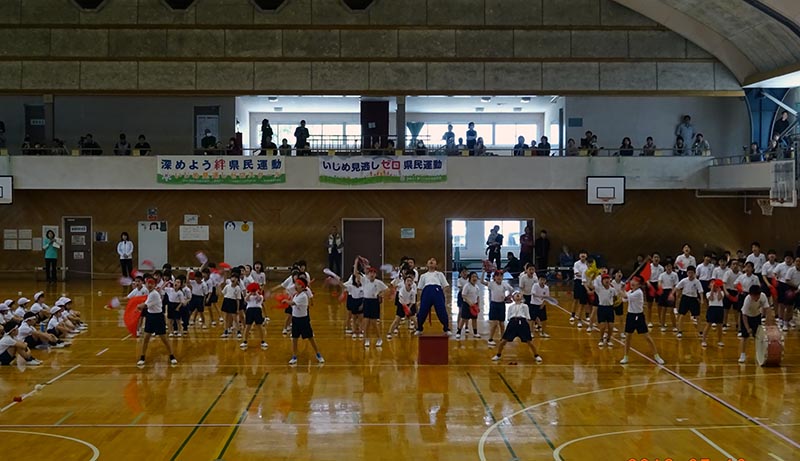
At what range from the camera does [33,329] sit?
17219 mm

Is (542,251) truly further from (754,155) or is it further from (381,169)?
(754,155)

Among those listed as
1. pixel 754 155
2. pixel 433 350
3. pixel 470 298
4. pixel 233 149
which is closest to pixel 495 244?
pixel 754 155

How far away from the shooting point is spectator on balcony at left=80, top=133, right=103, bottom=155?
30.3 meters

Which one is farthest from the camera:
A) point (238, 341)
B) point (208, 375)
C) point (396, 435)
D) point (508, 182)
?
point (508, 182)

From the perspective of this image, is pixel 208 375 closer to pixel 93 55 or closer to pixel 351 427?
pixel 351 427

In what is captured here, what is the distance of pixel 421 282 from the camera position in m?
18.5

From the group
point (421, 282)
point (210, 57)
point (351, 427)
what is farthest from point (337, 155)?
point (351, 427)

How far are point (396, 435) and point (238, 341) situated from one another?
8.02m

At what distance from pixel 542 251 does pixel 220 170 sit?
1286cm

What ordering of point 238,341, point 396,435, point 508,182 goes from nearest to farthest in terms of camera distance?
1. point 396,435
2. point 238,341
3. point 508,182

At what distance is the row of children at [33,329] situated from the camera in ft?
52.1

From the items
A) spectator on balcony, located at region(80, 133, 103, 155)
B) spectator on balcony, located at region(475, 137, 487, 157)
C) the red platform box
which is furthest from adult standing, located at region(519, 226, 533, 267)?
spectator on balcony, located at region(80, 133, 103, 155)

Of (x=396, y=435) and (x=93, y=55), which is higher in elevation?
(x=93, y=55)

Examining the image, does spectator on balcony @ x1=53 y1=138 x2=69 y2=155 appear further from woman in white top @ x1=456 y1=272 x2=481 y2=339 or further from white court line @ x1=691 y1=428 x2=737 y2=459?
white court line @ x1=691 y1=428 x2=737 y2=459
